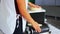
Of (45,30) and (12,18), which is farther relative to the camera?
(45,30)

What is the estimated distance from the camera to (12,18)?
89 cm

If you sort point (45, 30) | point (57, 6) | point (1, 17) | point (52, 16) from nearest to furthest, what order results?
point (1, 17) < point (45, 30) < point (52, 16) < point (57, 6)

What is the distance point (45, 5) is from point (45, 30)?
473 cm

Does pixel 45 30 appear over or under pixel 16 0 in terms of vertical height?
under

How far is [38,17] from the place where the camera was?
1.63 metres

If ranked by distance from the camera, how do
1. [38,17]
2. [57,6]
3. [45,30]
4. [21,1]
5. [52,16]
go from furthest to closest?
[57,6] < [52,16] < [38,17] < [45,30] < [21,1]

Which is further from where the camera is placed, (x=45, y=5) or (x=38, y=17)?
(x=45, y=5)

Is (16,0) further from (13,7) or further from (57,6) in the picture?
(57,6)

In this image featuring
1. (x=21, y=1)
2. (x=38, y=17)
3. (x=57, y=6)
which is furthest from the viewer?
(x=57, y=6)

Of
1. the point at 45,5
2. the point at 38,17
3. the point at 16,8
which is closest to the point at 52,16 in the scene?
the point at 45,5

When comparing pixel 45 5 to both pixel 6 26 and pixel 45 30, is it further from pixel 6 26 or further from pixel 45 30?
pixel 6 26

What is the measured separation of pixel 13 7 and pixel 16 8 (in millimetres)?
48

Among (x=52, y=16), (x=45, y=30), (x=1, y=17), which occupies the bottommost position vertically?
(x=52, y=16)

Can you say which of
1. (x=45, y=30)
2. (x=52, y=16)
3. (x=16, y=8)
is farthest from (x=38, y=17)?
(x=52, y=16)
